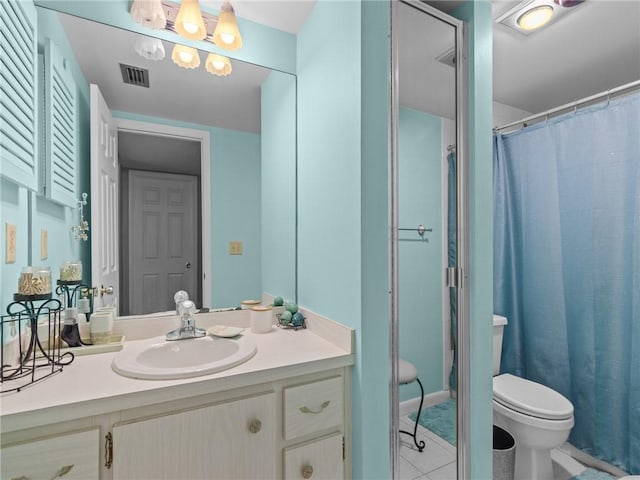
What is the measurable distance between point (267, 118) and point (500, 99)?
2.00 meters

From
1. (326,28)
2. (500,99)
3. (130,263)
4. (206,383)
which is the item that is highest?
(500,99)

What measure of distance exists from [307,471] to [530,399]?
1.31 meters

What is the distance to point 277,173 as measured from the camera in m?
1.65

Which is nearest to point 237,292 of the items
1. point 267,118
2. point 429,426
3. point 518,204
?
point 267,118

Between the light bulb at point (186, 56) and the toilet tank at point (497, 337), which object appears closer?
the light bulb at point (186, 56)

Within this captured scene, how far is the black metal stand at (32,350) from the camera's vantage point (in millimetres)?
923

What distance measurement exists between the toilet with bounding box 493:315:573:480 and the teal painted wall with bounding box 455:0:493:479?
0.35 meters

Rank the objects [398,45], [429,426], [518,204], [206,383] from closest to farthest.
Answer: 1. [206,383]
2. [398,45]
3. [429,426]
4. [518,204]

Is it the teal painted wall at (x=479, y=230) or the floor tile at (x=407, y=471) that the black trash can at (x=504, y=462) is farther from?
the floor tile at (x=407, y=471)

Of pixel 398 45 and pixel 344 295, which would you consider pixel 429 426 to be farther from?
pixel 398 45

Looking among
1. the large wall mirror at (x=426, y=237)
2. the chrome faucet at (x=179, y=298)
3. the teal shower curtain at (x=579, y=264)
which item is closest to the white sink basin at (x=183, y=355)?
the chrome faucet at (x=179, y=298)

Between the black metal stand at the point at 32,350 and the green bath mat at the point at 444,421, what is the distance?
134cm

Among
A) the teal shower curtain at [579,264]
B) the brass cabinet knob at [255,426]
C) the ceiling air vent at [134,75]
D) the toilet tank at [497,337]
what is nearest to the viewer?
the brass cabinet knob at [255,426]

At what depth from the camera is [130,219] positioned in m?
1.39
